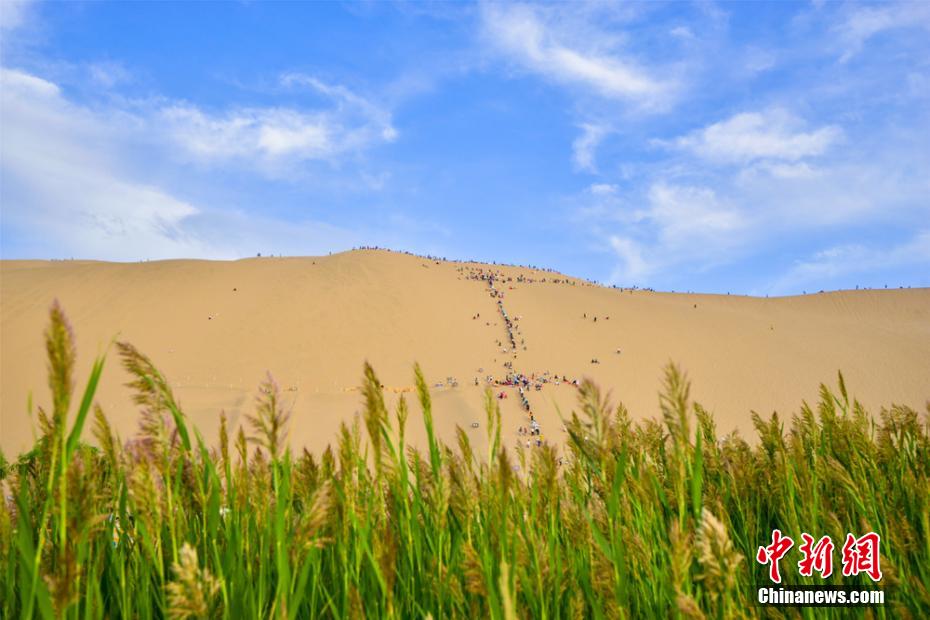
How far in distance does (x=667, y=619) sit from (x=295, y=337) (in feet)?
87.5

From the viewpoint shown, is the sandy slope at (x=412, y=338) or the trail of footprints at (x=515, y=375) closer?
the trail of footprints at (x=515, y=375)

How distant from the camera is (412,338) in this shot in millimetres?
27906

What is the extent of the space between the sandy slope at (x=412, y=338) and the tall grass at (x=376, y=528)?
1605 centimetres

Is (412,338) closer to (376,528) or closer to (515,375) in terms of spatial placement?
(515,375)

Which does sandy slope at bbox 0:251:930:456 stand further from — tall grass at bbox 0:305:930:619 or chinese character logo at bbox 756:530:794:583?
tall grass at bbox 0:305:930:619

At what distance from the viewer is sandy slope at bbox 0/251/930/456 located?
21719 millimetres

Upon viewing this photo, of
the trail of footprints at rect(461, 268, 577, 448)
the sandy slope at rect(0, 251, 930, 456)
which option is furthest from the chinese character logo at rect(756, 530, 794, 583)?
the sandy slope at rect(0, 251, 930, 456)

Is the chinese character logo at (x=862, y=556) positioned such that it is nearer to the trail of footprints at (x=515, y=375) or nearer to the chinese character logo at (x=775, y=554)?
the chinese character logo at (x=775, y=554)

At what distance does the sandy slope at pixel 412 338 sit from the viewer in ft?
71.3

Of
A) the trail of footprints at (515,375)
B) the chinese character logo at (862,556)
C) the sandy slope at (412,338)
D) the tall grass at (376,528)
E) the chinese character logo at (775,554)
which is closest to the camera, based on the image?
the tall grass at (376,528)

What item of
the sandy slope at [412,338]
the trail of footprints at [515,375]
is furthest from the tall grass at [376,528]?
the sandy slope at [412,338]

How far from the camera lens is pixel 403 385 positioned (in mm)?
23406

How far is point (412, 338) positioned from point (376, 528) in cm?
2658

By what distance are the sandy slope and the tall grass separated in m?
16.1
